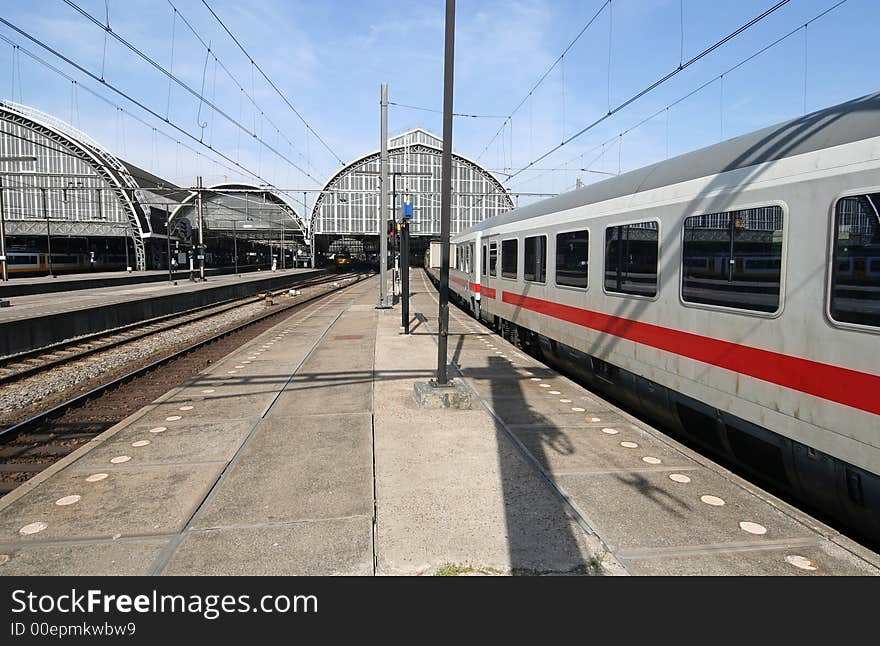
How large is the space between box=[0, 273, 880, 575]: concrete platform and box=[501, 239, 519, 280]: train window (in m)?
4.98

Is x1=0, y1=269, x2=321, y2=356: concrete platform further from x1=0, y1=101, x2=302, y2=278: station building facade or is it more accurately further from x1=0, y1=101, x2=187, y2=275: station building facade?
x1=0, y1=101, x2=187, y2=275: station building facade

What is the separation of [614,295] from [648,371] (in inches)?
48.9

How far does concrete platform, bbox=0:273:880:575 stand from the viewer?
3533 mm

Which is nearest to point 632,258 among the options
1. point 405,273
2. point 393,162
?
point 405,273

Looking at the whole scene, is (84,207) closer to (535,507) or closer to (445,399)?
(445,399)

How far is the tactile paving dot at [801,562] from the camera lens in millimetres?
3422

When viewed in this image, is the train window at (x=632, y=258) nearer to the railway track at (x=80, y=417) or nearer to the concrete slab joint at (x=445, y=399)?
the concrete slab joint at (x=445, y=399)

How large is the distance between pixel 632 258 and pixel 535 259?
3.91 meters

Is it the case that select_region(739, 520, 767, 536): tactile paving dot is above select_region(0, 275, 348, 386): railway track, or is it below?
above

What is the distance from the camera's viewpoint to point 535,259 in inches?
418

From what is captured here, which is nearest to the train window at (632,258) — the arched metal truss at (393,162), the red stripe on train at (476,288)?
the red stripe on train at (476,288)

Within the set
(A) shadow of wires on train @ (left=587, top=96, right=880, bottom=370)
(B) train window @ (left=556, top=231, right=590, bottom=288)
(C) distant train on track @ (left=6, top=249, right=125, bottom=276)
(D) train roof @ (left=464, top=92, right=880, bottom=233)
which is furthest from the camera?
(C) distant train on track @ (left=6, top=249, right=125, bottom=276)

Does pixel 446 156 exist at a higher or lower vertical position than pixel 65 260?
higher

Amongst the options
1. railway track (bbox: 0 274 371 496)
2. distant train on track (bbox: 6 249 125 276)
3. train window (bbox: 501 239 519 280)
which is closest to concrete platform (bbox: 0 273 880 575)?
railway track (bbox: 0 274 371 496)
